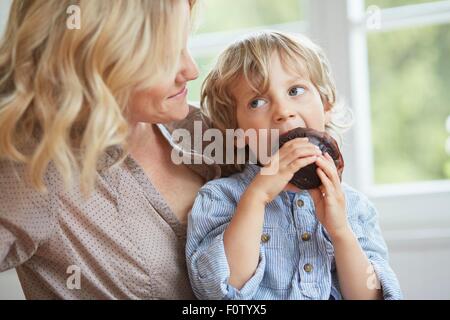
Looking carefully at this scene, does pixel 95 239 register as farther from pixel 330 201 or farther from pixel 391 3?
pixel 391 3

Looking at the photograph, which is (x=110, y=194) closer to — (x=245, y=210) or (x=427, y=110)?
(x=245, y=210)

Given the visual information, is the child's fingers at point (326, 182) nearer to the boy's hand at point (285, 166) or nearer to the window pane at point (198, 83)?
the boy's hand at point (285, 166)

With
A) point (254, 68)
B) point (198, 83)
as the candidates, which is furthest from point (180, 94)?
point (198, 83)

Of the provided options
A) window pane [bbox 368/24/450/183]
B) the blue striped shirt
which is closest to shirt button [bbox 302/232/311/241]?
the blue striped shirt

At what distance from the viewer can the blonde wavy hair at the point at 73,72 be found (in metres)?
0.99

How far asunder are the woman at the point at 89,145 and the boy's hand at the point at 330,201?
286mm

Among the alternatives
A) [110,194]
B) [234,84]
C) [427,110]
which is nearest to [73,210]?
[110,194]

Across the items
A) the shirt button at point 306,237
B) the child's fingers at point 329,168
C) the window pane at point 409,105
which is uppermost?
the window pane at point 409,105

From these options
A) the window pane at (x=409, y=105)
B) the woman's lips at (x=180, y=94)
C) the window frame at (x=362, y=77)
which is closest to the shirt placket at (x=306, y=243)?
the woman's lips at (x=180, y=94)

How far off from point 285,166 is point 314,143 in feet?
0.24

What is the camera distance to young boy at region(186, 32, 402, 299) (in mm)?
1114

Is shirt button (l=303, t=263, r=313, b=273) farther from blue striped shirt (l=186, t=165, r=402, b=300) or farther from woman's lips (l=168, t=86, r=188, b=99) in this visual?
woman's lips (l=168, t=86, r=188, b=99)

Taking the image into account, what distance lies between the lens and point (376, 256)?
4.00ft
